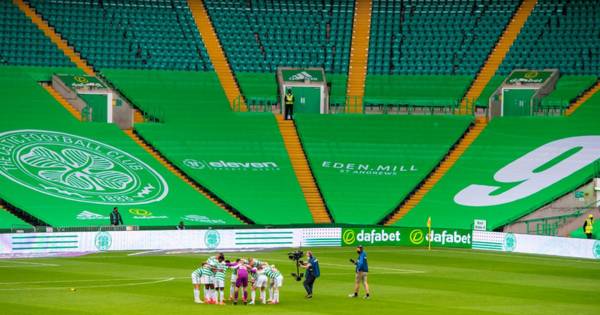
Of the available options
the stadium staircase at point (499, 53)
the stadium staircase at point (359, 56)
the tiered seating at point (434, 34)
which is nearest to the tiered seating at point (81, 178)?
the stadium staircase at point (359, 56)

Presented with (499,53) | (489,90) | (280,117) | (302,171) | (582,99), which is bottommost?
(302,171)

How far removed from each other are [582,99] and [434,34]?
35.2ft

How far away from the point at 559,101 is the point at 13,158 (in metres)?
31.5

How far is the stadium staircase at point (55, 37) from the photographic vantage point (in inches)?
2773

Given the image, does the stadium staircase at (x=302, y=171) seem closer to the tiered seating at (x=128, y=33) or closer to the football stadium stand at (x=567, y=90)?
the tiered seating at (x=128, y=33)

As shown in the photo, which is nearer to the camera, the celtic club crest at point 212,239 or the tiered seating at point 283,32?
the celtic club crest at point 212,239

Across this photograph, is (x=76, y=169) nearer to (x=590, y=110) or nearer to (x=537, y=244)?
(x=537, y=244)

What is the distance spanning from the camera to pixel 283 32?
7506 centimetres

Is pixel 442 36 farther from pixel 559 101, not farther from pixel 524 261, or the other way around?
pixel 524 261

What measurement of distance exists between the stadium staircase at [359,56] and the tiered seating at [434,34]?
400 mm

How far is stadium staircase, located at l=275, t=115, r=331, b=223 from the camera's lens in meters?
61.7

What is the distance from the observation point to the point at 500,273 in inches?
1842

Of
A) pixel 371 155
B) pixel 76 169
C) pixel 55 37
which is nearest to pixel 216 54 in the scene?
pixel 55 37

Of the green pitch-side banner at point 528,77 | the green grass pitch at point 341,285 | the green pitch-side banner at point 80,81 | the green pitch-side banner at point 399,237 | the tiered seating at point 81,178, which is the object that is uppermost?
the green pitch-side banner at point 528,77
